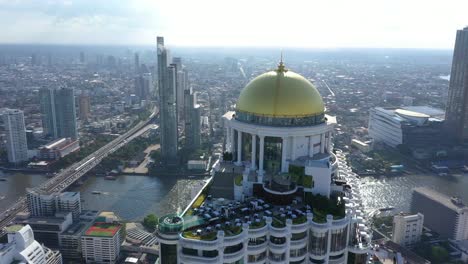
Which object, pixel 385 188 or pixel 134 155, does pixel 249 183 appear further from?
pixel 134 155

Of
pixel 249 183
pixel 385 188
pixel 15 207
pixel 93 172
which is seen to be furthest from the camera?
pixel 93 172

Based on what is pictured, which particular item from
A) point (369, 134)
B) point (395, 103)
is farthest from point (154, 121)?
point (395, 103)

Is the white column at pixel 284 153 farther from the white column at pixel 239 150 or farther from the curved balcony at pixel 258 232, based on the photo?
the curved balcony at pixel 258 232

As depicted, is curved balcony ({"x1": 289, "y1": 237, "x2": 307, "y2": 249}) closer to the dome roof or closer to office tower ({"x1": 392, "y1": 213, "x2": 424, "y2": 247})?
the dome roof

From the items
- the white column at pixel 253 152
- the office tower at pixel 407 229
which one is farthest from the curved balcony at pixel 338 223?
the office tower at pixel 407 229

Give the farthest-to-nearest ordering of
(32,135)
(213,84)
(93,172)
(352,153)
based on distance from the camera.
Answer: (213,84), (32,135), (352,153), (93,172)

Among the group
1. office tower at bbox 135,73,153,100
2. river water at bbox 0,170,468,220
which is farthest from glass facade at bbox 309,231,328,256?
office tower at bbox 135,73,153,100

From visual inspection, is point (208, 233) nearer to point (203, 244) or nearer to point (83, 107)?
point (203, 244)
